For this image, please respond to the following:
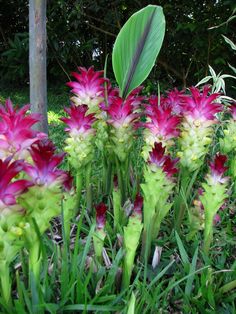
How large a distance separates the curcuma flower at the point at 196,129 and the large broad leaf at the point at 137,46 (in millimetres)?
210

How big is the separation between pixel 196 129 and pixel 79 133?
407 millimetres

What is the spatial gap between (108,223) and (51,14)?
480 cm

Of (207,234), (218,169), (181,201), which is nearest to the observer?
(218,169)

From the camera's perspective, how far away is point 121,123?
4.82 ft

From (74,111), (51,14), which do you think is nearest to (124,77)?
(74,111)

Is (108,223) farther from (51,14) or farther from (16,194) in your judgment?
(51,14)

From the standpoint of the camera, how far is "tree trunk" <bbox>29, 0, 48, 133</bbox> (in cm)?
214

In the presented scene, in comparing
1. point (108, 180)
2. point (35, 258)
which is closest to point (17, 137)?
point (35, 258)

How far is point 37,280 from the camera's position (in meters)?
1.03

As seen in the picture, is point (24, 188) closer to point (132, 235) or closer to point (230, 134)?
point (132, 235)

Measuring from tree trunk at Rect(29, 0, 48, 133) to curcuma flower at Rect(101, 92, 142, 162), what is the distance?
80 cm

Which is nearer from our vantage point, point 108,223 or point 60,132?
point 108,223

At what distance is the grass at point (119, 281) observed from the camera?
1082mm

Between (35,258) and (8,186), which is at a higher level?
(8,186)
